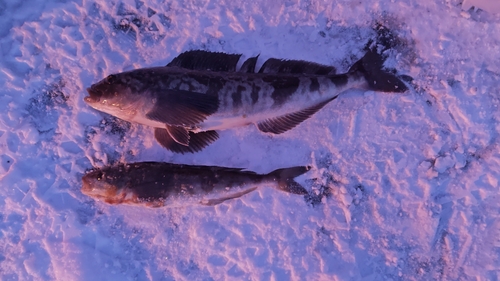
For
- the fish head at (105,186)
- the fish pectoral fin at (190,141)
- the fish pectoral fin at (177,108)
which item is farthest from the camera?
the fish pectoral fin at (190,141)

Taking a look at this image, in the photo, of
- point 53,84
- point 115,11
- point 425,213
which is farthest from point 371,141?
point 53,84

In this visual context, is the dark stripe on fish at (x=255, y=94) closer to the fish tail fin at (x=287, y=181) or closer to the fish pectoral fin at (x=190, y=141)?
the fish pectoral fin at (x=190, y=141)

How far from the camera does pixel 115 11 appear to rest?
3.06 metres

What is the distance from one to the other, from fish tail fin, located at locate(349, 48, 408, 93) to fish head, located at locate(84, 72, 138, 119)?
1768 mm

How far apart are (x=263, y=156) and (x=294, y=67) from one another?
2.60ft

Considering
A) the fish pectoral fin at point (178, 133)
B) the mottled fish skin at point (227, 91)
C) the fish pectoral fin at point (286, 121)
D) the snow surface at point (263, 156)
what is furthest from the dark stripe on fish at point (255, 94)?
the fish pectoral fin at point (178, 133)

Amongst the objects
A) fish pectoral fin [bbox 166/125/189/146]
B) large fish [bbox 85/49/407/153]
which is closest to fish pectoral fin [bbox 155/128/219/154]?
large fish [bbox 85/49/407/153]

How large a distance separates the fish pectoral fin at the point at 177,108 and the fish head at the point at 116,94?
175mm

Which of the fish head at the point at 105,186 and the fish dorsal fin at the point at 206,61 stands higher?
the fish dorsal fin at the point at 206,61

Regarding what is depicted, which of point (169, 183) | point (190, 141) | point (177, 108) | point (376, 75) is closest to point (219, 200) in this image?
point (169, 183)

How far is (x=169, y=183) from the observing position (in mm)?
2732

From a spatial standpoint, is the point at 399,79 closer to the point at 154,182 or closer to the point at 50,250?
the point at 154,182

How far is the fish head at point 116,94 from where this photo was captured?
8.50 feet

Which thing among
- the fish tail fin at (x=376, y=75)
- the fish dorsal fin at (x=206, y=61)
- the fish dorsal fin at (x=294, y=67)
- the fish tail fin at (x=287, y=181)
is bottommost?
the fish tail fin at (x=287, y=181)
